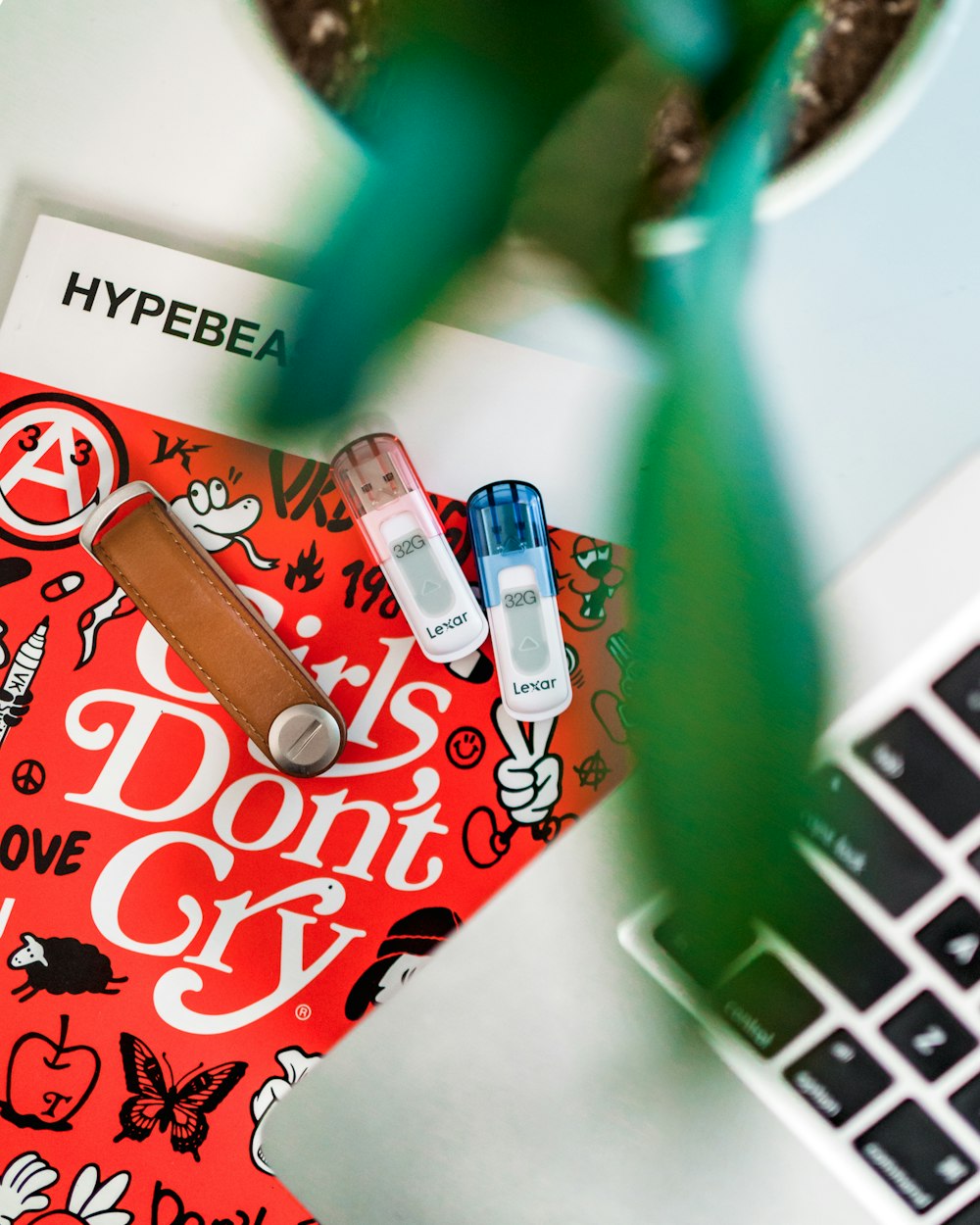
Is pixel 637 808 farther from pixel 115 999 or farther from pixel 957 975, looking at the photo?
pixel 115 999

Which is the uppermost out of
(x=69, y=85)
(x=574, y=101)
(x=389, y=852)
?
(x=574, y=101)

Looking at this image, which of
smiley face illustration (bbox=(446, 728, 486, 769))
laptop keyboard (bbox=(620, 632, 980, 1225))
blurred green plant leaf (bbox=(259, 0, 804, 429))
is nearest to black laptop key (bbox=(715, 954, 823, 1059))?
laptop keyboard (bbox=(620, 632, 980, 1225))

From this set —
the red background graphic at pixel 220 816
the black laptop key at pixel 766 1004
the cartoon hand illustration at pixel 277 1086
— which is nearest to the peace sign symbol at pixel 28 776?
the red background graphic at pixel 220 816

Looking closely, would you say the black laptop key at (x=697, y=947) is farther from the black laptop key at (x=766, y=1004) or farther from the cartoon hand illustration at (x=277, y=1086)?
the cartoon hand illustration at (x=277, y=1086)

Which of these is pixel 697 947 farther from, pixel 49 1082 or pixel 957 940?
pixel 49 1082

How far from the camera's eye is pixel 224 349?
0.29 metres

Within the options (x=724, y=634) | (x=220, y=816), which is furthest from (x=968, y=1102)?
(x=220, y=816)

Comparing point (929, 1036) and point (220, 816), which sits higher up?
point (929, 1036)

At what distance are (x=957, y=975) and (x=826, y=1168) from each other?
73 mm

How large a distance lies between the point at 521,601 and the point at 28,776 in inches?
7.3

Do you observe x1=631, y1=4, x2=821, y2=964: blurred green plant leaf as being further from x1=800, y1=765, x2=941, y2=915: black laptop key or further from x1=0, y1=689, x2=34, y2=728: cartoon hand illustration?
x1=0, y1=689, x2=34, y2=728: cartoon hand illustration

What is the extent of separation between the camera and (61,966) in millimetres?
292

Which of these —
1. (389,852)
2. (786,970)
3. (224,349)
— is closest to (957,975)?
(786,970)

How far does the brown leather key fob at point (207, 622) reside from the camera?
0.28 m
